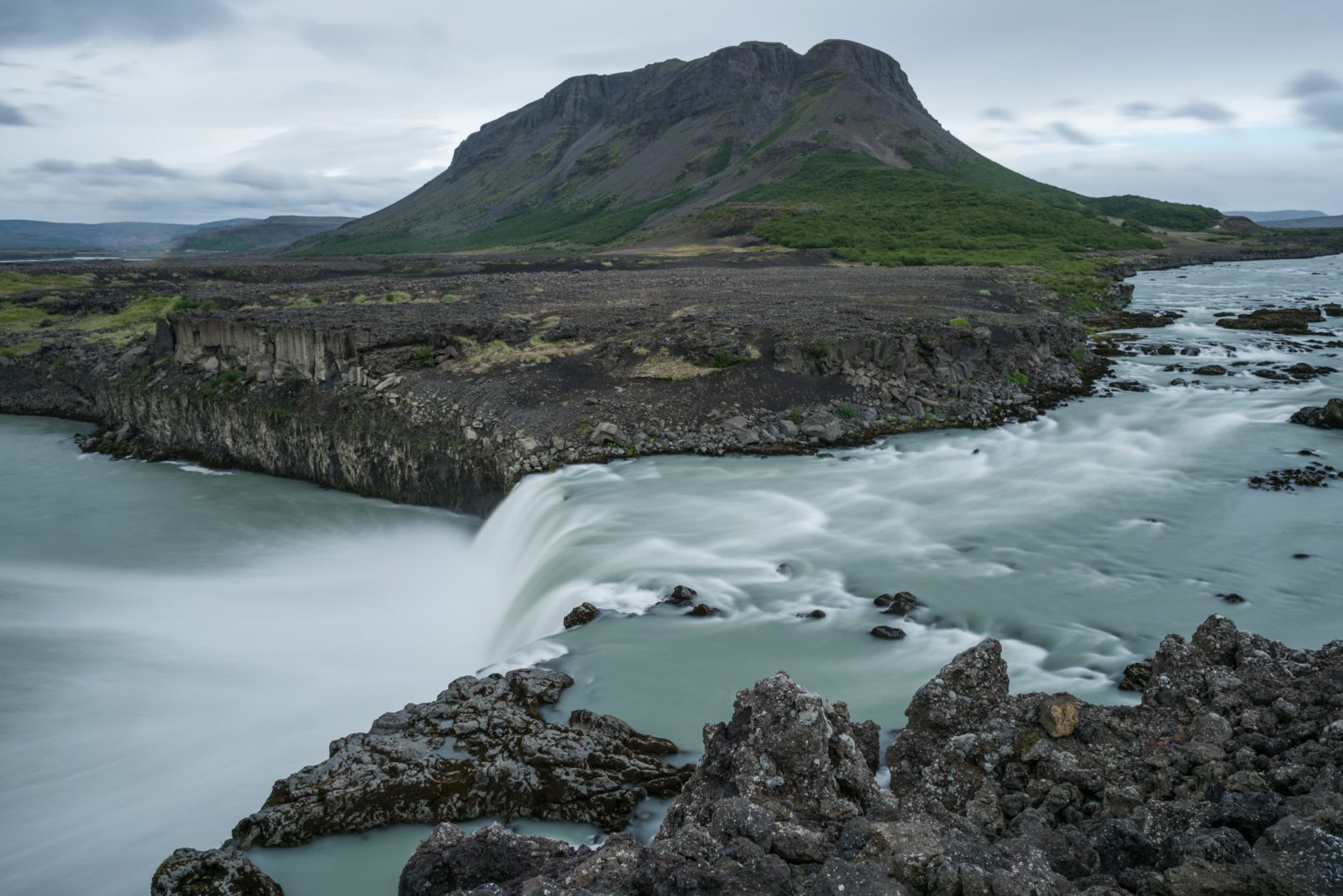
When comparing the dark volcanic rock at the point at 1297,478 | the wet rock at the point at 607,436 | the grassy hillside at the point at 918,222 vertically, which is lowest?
the dark volcanic rock at the point at 1297,478

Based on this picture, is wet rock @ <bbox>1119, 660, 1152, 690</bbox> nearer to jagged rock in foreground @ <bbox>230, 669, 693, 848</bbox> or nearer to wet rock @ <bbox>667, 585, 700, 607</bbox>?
jagged rock in foreground @ <bbox>230, 669, 693, 848</bbox>

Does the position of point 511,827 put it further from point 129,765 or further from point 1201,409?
point 1201,409

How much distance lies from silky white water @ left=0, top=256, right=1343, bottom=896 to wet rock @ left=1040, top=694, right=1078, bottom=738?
311 centimetres

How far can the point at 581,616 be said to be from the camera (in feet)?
46.3

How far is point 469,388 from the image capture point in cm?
2614

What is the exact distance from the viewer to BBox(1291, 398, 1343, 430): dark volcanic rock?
23672 mm

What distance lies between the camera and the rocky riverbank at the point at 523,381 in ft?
79.7

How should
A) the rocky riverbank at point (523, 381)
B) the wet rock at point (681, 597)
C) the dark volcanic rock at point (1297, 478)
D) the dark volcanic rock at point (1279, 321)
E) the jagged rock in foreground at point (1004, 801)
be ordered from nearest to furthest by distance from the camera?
the jagged rock in foreground at point (1004, 801) < the wet rock at point (681, 597) < the dark volcanic rock at point (1297, 478) < the rocky riverbank at point (523, 381) < the dark volcanic rock at point (1279, 321)

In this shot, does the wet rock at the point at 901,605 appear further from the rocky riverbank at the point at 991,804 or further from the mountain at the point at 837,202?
the mountain at the point at 837,202

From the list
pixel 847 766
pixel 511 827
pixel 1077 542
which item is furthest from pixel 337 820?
pixel 1077 542

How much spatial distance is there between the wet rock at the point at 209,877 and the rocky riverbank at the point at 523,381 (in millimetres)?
14810

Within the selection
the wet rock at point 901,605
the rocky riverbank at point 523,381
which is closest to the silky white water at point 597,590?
the wet rock at point 901,605

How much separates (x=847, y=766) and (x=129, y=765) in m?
11.1

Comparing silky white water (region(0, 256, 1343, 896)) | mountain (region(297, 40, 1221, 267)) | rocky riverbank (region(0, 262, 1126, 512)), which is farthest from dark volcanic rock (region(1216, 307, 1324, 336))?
mountain (region(297, 40, 1221, 267))
